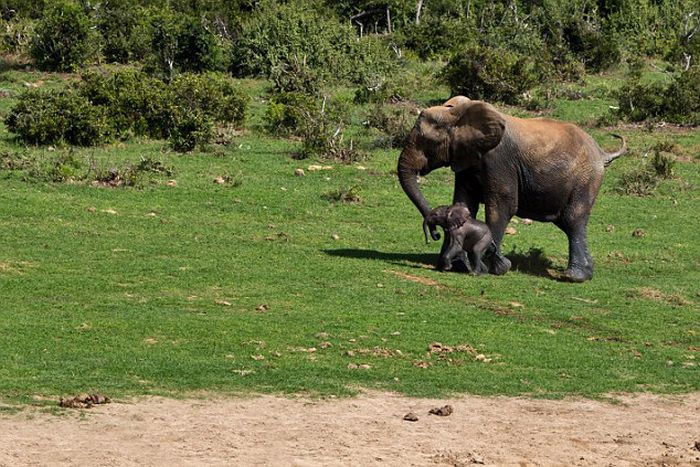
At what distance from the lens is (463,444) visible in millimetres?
10984

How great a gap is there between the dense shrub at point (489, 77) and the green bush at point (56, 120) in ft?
29.2

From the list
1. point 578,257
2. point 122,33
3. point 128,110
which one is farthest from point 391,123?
point 578,257

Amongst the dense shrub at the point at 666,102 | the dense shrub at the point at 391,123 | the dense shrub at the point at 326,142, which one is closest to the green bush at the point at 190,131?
the dense shrub at the point at 326,142

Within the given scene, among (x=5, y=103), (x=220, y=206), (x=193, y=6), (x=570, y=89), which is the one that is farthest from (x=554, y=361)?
(x=193, y=6)

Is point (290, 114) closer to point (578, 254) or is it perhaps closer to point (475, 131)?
point (475, 131)

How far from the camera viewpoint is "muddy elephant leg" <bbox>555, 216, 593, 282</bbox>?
60.5 feet

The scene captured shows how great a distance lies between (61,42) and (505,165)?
652 inches

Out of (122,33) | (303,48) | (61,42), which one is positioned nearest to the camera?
(61,42)

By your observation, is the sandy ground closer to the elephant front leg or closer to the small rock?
the small rock

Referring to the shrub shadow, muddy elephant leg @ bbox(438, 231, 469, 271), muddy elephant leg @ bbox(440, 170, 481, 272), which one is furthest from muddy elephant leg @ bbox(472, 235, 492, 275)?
the shrub shadow

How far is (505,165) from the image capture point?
18391 mm

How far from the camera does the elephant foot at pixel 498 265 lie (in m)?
18.4

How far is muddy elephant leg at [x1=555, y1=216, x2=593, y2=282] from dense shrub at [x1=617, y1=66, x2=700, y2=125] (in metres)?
11.8

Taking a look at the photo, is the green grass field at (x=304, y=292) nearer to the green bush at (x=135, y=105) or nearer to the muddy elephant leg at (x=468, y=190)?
the green bush at (x=135, y=105)
